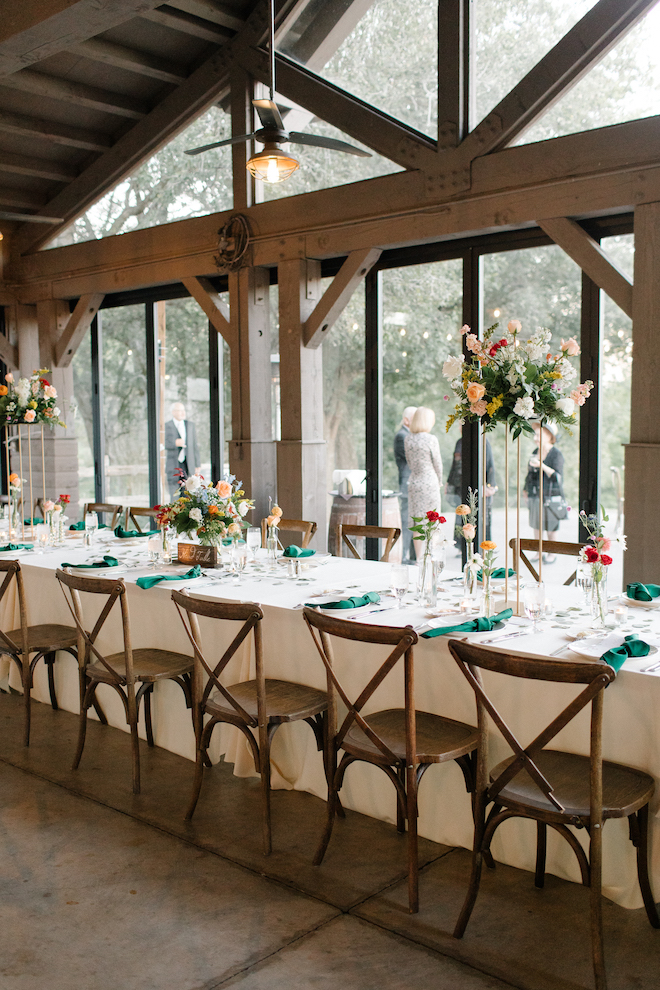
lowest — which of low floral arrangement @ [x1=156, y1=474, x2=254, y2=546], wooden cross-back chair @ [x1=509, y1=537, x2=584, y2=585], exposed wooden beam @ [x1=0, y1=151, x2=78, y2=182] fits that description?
wooden cross-back chair @ [x1=509, y1=537, x2=584, y2=585]

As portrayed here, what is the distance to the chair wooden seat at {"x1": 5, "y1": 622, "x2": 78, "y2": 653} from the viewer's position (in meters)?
4.49

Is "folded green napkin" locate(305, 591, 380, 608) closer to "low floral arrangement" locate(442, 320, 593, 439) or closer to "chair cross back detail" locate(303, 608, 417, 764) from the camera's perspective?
"chair cross back detail" locate(303, 608, 417, 764)

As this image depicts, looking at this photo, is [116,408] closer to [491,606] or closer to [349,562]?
[349,562]

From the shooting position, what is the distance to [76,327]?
8922 millimetres

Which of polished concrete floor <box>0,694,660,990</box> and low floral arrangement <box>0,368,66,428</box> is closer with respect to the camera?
polished concrete floor <box>0,694,660,990</box>

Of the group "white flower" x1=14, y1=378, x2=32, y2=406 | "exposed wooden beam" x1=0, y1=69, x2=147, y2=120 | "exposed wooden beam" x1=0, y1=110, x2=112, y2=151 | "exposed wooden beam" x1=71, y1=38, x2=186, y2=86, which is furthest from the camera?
"exposed wooden beam" x1=0, y1=110, x2=112, y2=151

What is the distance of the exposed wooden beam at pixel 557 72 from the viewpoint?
5066mm

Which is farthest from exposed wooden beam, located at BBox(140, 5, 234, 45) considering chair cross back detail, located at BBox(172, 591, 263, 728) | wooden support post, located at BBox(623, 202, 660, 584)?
chair cross back detail, located at BBox(172, 591, 263, 728)

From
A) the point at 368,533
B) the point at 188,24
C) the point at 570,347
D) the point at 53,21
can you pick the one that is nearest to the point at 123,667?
the point at 368,533

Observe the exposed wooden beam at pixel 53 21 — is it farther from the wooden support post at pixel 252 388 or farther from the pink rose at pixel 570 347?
the pink rose at pixel 570 347

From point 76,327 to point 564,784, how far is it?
7.59 metres

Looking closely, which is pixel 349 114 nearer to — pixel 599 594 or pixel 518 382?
pixel 518 382

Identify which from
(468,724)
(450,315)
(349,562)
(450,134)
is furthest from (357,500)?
(468,724)

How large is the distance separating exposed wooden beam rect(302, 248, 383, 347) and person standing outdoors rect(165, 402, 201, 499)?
1.95 m
